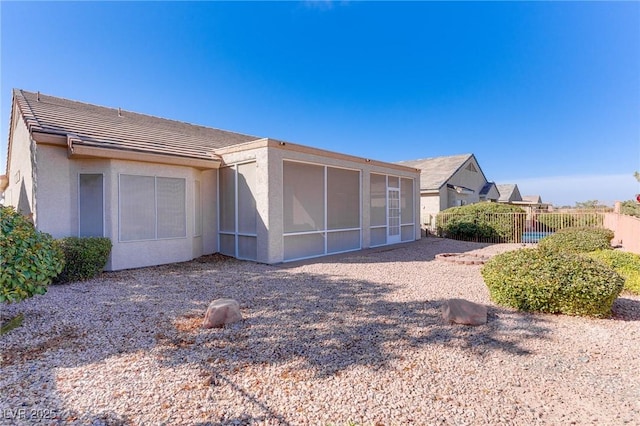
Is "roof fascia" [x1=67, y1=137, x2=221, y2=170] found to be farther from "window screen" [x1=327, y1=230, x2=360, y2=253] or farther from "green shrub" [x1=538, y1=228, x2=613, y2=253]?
"green shrub" [x1=538, y1=228, x2=613, y2=253]

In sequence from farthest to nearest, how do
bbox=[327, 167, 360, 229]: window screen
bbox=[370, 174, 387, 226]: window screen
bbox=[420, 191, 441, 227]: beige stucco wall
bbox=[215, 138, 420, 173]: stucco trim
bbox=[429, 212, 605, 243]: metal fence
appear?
bbox=[420, 191, 441, 227]: beige stucco wall < bbox=[429, 212, 605, 243]: metal fence < bbox=[370, 174, 387, 226]: window screen < bbox=[327, 167, 360, 229]: window screen < bbox=[215, 138, 420, 173]: stucco trim

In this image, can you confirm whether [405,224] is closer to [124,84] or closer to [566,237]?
[566,237]

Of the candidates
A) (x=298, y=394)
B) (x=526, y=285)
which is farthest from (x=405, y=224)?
(x=298, y=394)

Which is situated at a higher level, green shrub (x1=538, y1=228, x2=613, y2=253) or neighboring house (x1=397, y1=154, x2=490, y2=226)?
neighboring house (x1=397, y1=154, x2=490, y2=226)

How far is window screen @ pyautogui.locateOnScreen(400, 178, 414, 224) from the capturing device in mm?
15117

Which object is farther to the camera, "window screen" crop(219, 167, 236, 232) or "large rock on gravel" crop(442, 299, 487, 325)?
"window screen" crop(219, 167, 236, 232)

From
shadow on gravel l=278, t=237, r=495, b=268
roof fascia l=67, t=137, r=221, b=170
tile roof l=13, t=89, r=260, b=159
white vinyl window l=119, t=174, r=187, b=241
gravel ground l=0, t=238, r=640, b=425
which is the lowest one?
gravel ground l=0, t=238, r=640, b=425

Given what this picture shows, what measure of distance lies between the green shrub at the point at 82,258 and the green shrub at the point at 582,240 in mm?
12871

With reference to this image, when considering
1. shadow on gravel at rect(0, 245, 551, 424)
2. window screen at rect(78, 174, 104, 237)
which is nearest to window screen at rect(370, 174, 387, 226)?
shadow on gravel at rect(0, 245, 551, 424)

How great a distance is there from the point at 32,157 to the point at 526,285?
12.1 metres

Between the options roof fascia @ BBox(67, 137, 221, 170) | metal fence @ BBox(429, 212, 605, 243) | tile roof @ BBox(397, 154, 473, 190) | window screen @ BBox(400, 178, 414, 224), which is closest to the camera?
roof fascia @ BBox(67, 137, 221, 170)

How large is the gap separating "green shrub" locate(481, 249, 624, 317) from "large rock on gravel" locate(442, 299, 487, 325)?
944 millimetres

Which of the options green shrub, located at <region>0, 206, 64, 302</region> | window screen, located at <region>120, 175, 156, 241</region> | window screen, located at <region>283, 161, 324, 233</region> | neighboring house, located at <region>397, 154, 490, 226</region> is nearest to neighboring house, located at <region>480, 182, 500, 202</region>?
neighboring house, located at <region>397, 154, 490, 226</region>

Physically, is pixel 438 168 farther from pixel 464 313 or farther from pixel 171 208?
pixel 464 313
